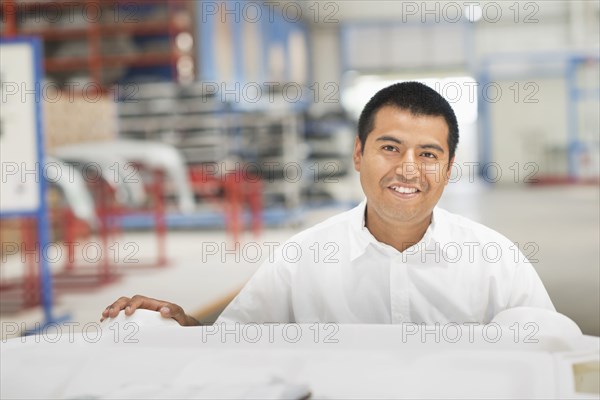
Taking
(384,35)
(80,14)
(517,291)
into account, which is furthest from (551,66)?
(517,291)

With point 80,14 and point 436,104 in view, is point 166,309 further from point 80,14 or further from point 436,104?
point 80,14

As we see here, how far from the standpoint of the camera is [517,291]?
0.99m

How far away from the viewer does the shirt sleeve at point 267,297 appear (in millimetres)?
1066

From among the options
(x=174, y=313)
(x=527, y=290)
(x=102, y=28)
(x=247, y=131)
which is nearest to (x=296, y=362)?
(x=174, y=313)

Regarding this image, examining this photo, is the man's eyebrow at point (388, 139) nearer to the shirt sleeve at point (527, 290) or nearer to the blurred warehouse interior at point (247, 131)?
the blurred warehouse interior at point (247, 131)

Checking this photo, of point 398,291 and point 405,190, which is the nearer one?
point 405,190

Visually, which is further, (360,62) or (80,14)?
(360,62)

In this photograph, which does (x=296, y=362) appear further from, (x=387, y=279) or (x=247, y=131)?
(x=247, y=131)

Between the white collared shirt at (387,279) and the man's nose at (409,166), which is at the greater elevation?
the man's nose at (409,166)

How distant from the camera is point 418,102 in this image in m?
0.90

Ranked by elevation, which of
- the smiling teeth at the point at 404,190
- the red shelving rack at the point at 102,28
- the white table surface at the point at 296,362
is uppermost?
the red shelving rack at the point at 102,28

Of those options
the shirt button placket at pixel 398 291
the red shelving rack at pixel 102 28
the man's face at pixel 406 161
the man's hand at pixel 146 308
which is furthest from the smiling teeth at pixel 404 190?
the red shelving rack at pixel 102 28

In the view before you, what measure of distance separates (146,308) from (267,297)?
0.19 m

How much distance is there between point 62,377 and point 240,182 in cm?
488
